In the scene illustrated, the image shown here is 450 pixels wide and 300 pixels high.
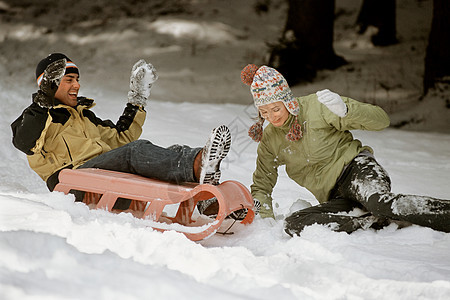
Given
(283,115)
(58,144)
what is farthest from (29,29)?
(283,115)

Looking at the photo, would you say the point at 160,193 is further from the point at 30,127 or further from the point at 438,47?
the point at 438,47

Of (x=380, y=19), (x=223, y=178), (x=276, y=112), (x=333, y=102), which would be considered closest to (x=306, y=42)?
(x=380, y=19)

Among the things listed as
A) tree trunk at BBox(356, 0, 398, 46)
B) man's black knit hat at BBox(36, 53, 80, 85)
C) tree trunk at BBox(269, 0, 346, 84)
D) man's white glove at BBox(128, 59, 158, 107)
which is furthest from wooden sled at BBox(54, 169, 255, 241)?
tree trunk at BBox(356, 0, 398, 46)

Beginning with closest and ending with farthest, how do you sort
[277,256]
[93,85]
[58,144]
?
1. [277,256]
2. [58,144]
3. [93,85]

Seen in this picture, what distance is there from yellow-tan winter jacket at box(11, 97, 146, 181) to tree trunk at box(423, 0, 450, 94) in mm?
4793

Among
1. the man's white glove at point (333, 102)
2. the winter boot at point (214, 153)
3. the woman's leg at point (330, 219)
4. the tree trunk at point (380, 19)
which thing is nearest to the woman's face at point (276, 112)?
the man's white glove at point (333, 102)

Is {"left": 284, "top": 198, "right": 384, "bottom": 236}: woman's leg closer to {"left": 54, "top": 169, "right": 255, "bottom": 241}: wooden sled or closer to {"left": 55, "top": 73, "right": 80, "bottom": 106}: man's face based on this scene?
{"left": 54, "top": 169, "right": 255, "bottom": 241}: wooden sled

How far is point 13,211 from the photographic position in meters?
2.06

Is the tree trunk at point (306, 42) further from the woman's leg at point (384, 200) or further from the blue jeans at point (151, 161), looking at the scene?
the blue jeans at point (151, 161)

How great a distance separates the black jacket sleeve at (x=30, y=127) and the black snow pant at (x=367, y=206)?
128 centimetres

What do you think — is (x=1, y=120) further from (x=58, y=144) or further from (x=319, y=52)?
(x=319, y=52)

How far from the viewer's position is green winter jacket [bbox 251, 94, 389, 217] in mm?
2494

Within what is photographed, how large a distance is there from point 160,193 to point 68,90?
2.93ft

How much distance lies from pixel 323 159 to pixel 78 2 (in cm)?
854
